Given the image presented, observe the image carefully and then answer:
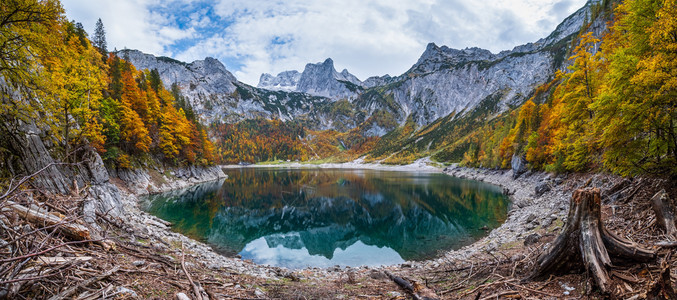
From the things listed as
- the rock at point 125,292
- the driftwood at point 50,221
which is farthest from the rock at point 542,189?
the driftwood at point 50,221

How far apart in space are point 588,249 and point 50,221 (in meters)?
11.1

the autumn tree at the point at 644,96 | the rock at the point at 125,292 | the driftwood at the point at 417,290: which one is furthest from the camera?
the autumn tree at the point at 644,96

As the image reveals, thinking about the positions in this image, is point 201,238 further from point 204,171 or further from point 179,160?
point 204,171

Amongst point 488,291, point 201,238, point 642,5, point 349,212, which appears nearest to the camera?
point 488,291

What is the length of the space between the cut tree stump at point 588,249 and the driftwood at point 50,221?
10175mm

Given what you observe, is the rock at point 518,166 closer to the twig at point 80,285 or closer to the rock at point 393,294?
the rock at point 393,294

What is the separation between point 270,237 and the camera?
2133 cm

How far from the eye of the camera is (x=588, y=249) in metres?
4.92

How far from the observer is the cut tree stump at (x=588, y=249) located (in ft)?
15.1

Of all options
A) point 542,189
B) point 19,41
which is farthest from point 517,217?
point 19,41

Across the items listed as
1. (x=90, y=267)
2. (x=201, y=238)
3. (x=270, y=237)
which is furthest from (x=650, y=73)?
(x=201, y=238)

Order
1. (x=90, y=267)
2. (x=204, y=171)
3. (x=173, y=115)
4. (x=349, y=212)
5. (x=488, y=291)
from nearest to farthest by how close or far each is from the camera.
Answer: (x=90, y=267)
(x=488, y=291)
(x=349, y=212)
(x=173, y=115)
(x=204, y=171)

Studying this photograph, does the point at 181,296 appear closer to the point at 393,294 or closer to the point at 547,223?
the point at 393,294

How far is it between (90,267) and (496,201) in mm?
38146
